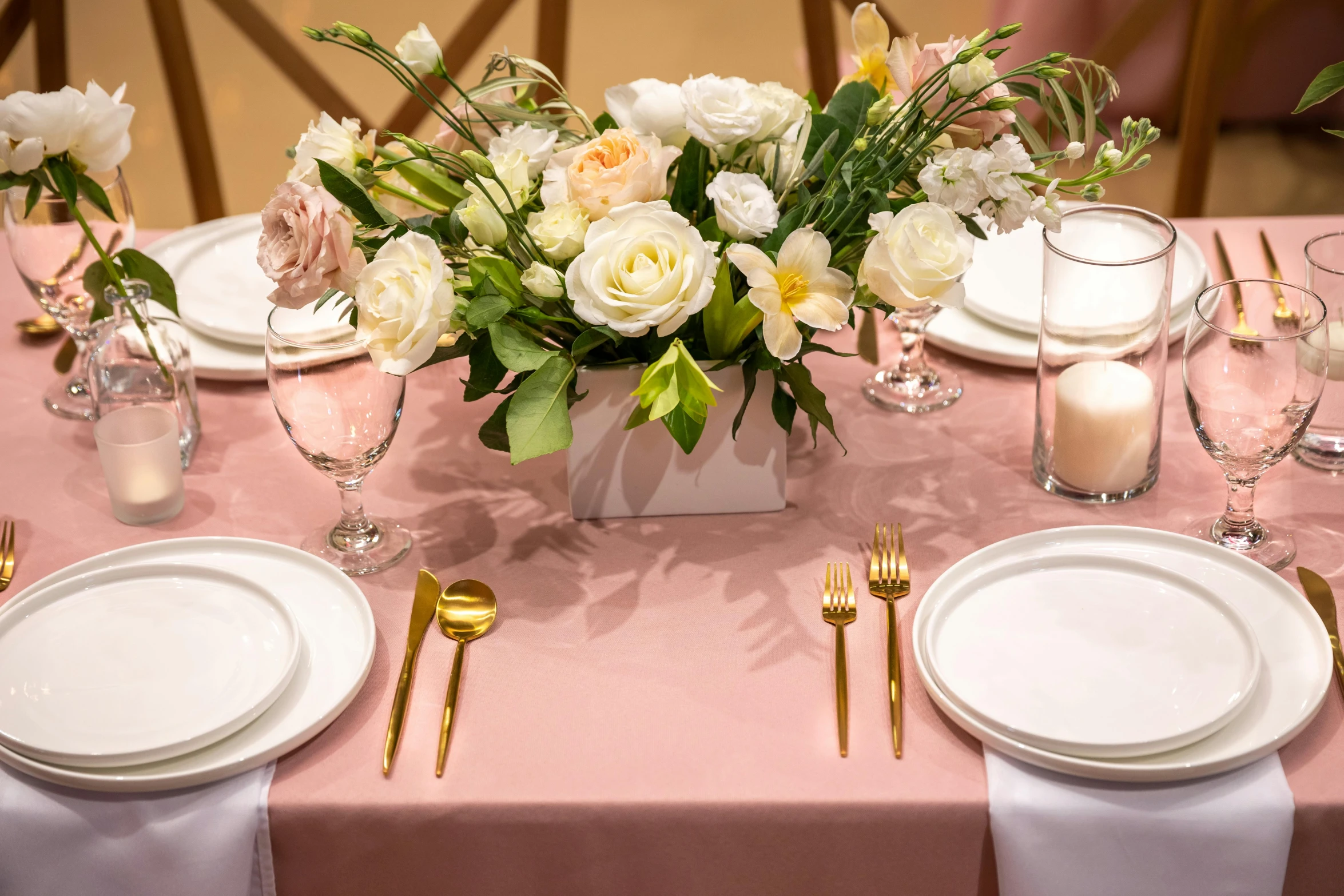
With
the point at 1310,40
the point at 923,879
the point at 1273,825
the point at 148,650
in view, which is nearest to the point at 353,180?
the point at 148,650

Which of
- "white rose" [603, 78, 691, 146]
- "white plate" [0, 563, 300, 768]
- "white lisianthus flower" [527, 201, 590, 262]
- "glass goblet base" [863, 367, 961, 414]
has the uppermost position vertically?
"white rose" [603, 78, 691, 146]

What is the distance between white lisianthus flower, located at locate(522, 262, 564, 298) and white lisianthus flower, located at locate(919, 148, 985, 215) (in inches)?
11.0

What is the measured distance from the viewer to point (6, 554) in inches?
41.8

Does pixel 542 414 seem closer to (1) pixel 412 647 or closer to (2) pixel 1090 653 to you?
(1) pixel 412 647

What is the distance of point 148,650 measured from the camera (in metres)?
0.91

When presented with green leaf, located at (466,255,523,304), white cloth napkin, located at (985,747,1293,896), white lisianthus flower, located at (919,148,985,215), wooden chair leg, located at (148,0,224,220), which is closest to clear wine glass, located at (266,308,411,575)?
green leaf, located at (466,255,523,304)

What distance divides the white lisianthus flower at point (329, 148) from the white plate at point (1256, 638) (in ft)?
1.94

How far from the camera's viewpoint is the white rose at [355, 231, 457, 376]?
0.88 meters

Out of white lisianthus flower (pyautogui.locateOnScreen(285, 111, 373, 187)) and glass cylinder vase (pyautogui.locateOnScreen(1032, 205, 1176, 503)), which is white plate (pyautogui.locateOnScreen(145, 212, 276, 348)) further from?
glass cylinder vase (pyautogui.locateOnScreen(1032, 205, 1176, 503))

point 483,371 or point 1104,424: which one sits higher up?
point 483,371

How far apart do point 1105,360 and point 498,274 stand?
52cm

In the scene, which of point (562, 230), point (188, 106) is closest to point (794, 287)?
point (562, 230)

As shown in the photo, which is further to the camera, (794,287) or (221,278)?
(221,278)

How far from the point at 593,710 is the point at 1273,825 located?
17.7 inches
